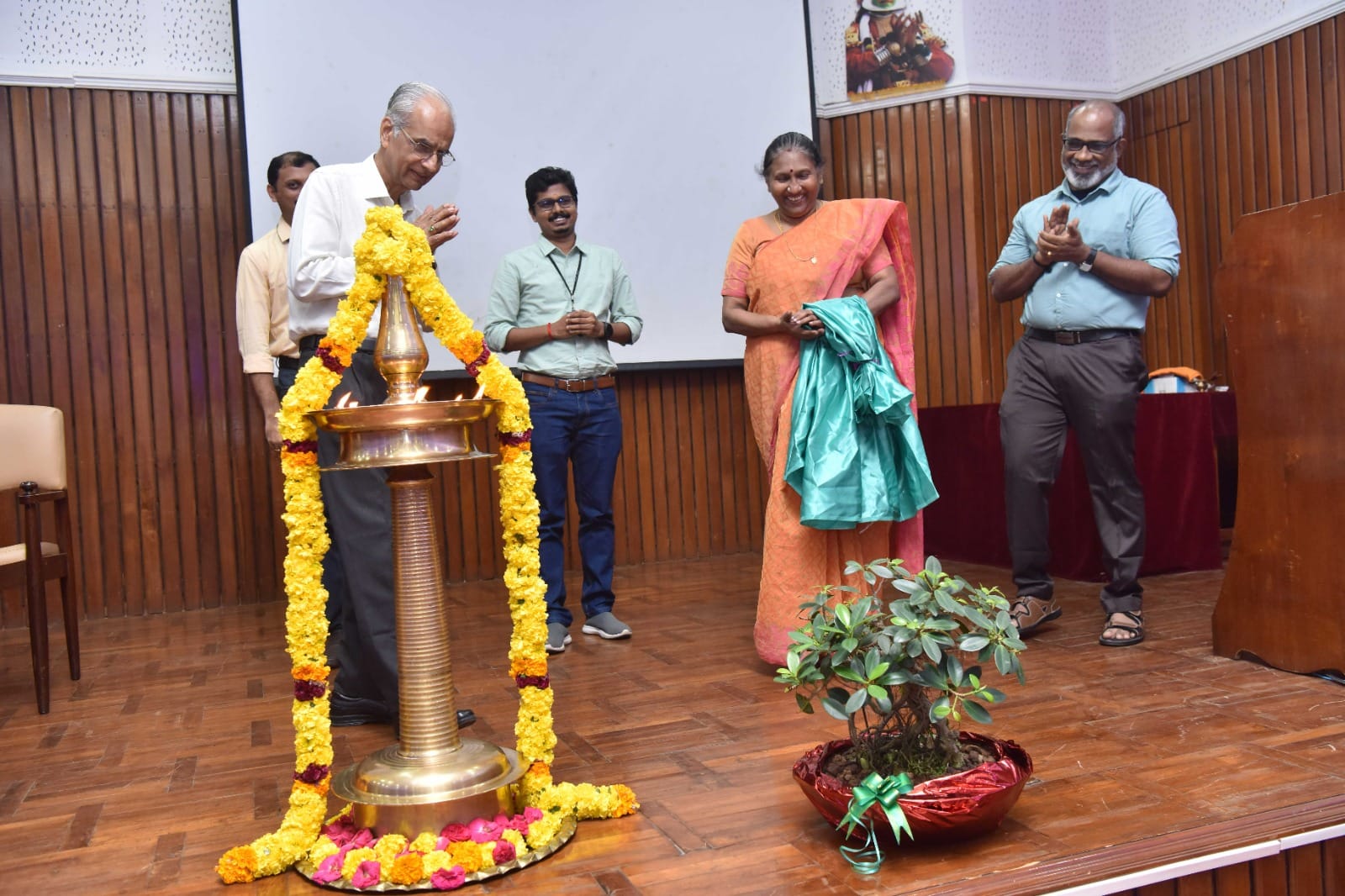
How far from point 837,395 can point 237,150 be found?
3199mm

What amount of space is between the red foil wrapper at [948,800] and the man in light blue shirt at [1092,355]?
1490 millimetres

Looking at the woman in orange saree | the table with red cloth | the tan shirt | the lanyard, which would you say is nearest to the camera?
the woman in orange saree

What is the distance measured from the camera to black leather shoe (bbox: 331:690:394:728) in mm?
2678

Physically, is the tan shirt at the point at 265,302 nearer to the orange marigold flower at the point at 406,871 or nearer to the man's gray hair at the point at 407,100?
the man's gray hair at the point at 407,100

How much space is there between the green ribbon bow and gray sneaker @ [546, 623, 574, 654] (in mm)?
1740

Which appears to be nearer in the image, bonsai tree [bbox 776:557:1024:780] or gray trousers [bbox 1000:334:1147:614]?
bonsai tree [bbox 776:557:1024:780]

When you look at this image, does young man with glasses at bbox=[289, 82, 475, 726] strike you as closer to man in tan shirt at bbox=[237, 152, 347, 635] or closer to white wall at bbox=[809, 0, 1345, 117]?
man in tan shirt at bbox=[237, 152, 347, 635]

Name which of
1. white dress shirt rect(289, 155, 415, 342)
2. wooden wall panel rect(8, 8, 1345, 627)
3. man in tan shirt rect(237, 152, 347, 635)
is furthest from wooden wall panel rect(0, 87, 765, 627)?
white dress shirt rect(289, 155, 415, 342)

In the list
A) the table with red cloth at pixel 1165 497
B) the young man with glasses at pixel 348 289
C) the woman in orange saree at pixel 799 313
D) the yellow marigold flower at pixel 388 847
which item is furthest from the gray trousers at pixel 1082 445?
the yellow marigold flower at pixel 388 847

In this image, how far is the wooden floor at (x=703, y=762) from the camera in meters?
1.74

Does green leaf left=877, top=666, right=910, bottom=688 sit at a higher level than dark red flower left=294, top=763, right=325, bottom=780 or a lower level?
higher

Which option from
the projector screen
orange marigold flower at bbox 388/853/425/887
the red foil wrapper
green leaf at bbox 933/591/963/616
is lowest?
orange marigold flower at bbox 388/853/425/887

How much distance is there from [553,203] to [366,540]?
5.35 ft

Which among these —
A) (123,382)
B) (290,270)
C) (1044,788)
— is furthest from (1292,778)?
(123,382)
